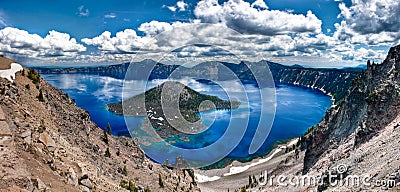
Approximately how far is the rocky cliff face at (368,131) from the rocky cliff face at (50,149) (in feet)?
93.7

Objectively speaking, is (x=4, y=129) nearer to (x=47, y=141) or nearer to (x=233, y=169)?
(x=47, y=141)

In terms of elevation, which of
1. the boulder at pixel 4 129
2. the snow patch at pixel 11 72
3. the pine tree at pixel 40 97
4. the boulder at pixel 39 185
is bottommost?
the boulder at pixel 39 185

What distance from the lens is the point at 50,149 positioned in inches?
1353

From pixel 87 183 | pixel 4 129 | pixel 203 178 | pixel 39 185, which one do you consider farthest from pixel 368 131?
pixel 203 178

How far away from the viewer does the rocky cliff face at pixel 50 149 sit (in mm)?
24172

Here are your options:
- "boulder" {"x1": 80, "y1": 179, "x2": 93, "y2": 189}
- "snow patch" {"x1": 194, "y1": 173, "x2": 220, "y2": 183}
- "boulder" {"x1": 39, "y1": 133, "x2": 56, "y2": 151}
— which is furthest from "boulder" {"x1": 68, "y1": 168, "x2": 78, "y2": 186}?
"snow patch" {"x1": 194, "y1": 173, "x2": 220, "y2": 183}

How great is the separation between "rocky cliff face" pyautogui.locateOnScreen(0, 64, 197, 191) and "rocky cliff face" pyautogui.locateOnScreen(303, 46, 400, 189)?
28.6 metres

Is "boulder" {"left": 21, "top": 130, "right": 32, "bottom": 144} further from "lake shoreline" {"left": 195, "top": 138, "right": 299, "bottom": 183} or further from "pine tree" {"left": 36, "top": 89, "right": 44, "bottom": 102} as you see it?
"lake shoreline" {"left": 195, "top": 138, "right": 299, "bottom": 183}

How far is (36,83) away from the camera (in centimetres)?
5016

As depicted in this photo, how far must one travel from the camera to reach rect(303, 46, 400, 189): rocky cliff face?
114 feet

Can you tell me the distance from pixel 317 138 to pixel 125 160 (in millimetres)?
42886

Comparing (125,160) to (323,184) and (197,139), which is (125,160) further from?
(197,139)

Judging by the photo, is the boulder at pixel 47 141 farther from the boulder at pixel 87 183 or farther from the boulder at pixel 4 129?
the boulder at pixel 87 183

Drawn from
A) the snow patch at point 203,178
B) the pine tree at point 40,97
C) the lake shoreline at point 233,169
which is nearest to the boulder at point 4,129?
the pine tree at point 40,97
